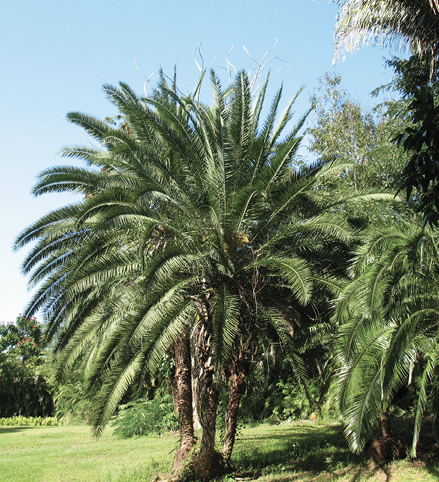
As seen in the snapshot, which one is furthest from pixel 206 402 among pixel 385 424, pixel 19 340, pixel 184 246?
pixel 19 340

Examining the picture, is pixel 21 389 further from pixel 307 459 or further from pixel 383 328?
pixel 383 328

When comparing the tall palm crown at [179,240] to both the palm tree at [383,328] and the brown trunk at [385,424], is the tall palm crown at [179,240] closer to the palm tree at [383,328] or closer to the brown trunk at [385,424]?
the palm tree at [383,328]

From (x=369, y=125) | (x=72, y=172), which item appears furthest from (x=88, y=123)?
(x=369, y=125)

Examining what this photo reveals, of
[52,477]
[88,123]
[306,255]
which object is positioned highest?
[88,123]

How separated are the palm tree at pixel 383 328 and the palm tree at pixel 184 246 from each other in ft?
2.84

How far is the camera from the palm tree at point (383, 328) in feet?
23.4

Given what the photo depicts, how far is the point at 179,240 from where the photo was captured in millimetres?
9047

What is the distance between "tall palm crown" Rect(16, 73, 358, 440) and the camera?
7955 mm

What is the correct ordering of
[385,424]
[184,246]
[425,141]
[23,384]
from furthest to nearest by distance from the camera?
[23,384] < [385,424] < [184,246] < [425,141]

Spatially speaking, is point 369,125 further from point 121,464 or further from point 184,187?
point 121,464

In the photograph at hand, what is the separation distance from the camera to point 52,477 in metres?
10.5

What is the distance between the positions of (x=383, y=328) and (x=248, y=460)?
4.94 metres

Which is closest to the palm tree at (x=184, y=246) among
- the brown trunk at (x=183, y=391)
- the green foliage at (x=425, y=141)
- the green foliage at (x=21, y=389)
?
the brown trunk at (x=183, y=391)

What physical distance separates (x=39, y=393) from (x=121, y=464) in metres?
20.9
